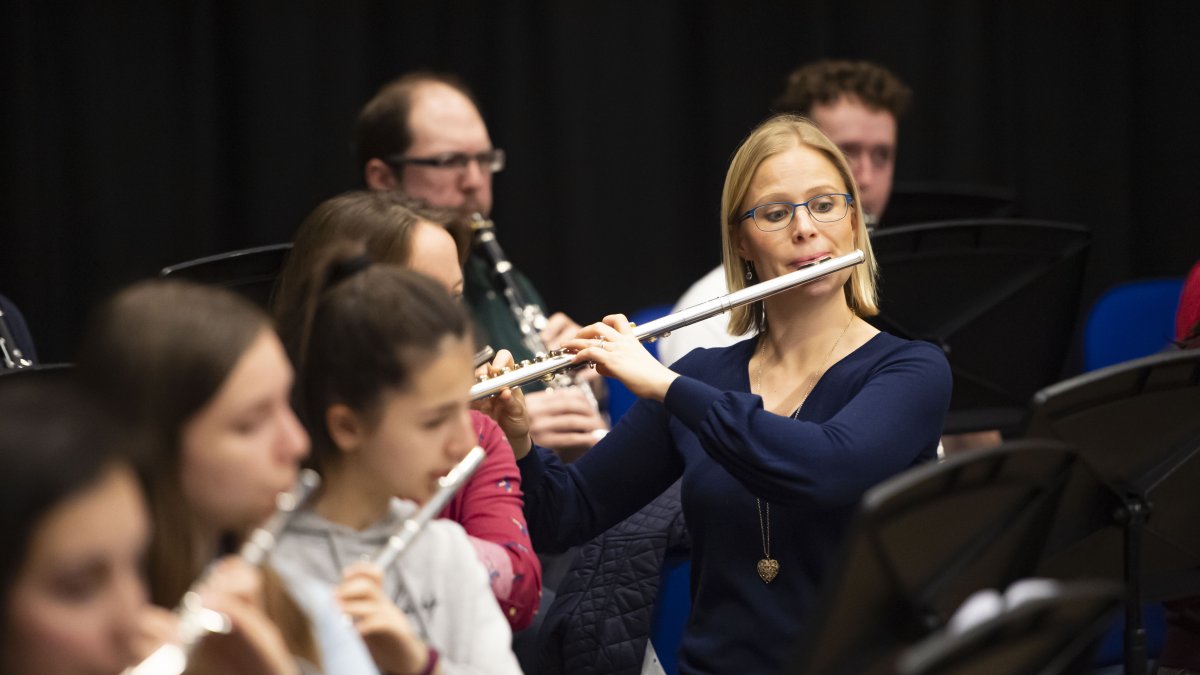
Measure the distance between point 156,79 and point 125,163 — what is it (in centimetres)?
22

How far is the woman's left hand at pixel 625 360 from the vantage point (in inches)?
76.9

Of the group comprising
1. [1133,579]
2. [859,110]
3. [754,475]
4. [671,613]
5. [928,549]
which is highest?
[859,110]

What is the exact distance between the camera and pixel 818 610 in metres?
1.30

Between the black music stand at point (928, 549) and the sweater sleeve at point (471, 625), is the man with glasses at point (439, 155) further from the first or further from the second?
the black music stand at point (928, 549)

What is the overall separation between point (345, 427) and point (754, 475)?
577 mm

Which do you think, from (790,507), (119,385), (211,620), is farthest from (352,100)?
(211,620)

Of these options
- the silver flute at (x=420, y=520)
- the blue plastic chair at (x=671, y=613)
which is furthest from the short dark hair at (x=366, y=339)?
the blue plastic chair at (x=671, y=613)

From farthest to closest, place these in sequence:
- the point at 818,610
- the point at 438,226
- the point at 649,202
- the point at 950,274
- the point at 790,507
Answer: the point at 649,202 < the point at 950,274 < the point at 438,226 < the point at 790,507 < the point at 818,610

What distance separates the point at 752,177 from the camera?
2.13 m

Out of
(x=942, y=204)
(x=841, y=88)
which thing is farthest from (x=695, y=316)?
(x=841, y=88)

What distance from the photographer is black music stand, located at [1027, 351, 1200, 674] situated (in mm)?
1686

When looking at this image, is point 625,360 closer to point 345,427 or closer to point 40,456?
point 345,427

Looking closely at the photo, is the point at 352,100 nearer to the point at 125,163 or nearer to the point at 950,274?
the point at 125,163

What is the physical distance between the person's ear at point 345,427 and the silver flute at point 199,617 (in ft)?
0.58
